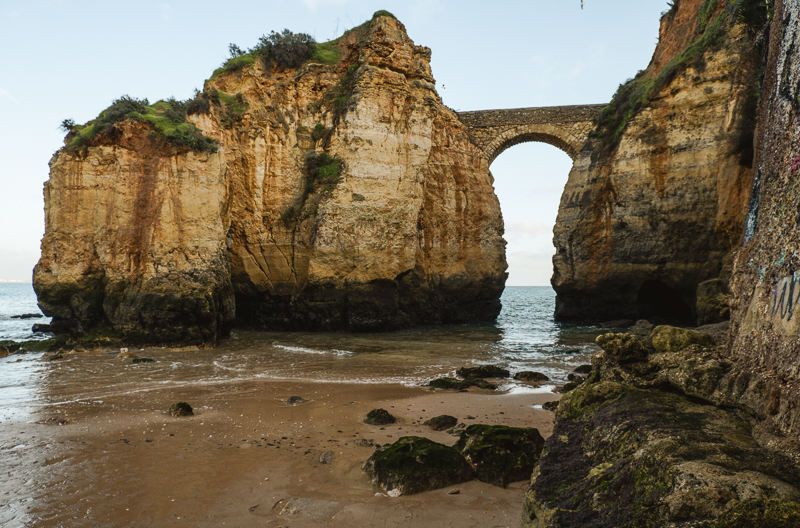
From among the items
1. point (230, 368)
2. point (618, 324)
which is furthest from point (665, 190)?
point (230, 368)

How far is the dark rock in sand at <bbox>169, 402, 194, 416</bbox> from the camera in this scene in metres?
6.05

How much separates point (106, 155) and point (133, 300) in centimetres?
432

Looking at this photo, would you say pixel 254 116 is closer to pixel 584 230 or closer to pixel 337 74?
pixel 337 74

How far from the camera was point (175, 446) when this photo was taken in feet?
15.9

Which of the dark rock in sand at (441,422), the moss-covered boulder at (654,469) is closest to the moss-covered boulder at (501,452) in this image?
the moss-covered boulder at (654,469)

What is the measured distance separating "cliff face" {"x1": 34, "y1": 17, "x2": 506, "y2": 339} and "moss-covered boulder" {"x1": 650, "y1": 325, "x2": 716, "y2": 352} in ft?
38.7

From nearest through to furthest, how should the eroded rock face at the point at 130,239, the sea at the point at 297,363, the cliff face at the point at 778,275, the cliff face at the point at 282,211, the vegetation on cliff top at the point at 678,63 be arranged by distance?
the cliff face at the point at 778,275 → the sea at the point at 297,363 → the eroded rock face at the point at 130,239 → the cliff face at the point at 282,211 → the vegetation on cliff top at the point at 678,63

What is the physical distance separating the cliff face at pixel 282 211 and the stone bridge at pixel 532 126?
4433 millimetres

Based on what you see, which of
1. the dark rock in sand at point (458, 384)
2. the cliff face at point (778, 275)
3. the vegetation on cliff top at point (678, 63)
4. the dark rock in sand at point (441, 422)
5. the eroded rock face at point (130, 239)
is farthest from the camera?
the vegetation on cliff top at point (678, 63)

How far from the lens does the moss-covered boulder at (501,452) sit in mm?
3964

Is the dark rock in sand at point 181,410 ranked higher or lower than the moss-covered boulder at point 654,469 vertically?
lower

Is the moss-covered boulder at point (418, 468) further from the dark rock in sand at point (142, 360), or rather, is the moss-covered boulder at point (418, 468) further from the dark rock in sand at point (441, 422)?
the dark rock in sand at point (142, 360)

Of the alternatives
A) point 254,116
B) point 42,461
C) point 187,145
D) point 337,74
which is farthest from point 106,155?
point 42,461

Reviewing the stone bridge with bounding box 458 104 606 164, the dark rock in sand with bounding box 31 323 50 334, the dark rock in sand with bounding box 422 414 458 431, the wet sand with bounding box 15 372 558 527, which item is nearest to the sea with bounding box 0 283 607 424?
the wet sand with bounding box 15 372 558 527
